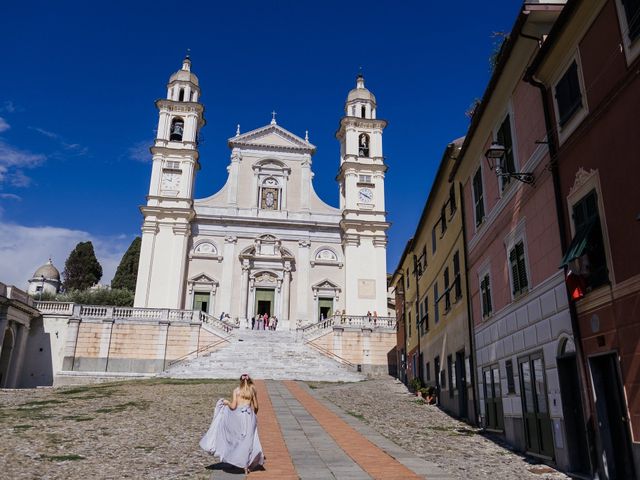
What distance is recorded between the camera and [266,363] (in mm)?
32938

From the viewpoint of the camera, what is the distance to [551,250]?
10461 millimetres

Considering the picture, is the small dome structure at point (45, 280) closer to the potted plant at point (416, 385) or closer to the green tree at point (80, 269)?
the green tree at point (80, 269)

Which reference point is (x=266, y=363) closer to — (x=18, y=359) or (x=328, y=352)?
(x=328, y=352)

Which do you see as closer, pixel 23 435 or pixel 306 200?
pixel 23 435

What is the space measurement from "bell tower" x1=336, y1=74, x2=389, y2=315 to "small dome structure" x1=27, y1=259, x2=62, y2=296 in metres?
48.1

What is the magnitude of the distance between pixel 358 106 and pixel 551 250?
4632 centimetres

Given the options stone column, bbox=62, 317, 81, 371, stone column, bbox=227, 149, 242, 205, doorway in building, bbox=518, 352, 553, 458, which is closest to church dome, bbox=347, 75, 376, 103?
stone column, bbox=227, 149, 242, 205

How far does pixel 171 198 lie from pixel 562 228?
40.9 meters

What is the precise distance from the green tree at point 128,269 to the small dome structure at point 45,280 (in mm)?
12828

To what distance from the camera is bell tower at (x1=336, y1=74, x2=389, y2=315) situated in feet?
155

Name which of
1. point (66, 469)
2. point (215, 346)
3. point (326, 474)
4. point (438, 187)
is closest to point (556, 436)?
point (326, 474)

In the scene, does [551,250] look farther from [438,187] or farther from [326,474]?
[438,187]

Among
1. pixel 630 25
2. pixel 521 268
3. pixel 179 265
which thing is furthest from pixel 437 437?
pixel 179 265

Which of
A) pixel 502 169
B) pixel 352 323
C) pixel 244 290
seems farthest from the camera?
pixel 244 290
